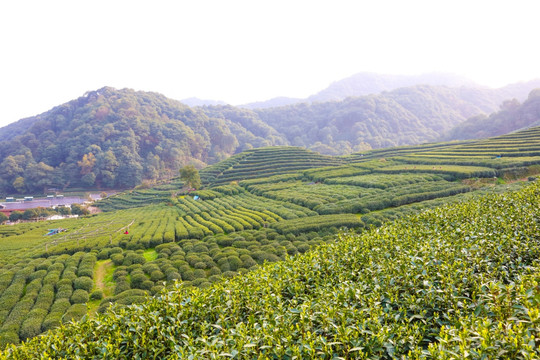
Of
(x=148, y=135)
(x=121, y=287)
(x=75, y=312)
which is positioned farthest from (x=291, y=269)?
(x=148, y=135)

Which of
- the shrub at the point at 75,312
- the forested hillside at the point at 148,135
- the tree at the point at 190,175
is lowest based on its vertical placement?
the shrub at the point at 75,312

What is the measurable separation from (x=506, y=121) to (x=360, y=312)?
150 meters

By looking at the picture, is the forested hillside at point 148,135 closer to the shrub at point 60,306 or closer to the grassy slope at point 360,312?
the shrub at point 60,306

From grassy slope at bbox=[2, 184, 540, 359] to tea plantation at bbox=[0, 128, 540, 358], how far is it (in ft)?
0.15

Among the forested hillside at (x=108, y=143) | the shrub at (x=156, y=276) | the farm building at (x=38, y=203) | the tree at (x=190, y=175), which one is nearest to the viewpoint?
the shrub at (x=156, y=276)

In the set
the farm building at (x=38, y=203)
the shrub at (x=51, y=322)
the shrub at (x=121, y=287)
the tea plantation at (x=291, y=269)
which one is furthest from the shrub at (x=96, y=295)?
the farm building at (x=38, y=203)

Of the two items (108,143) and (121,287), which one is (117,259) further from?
(108,143)

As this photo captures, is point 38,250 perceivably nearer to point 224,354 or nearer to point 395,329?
point 224,354

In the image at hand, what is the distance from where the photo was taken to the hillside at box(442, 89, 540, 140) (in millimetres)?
109938

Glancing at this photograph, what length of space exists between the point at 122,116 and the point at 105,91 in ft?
113

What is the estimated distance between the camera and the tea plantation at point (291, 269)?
5363mm

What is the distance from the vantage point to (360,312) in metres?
5.35

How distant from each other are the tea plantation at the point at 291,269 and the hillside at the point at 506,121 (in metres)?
78.7

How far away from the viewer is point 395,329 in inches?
200
